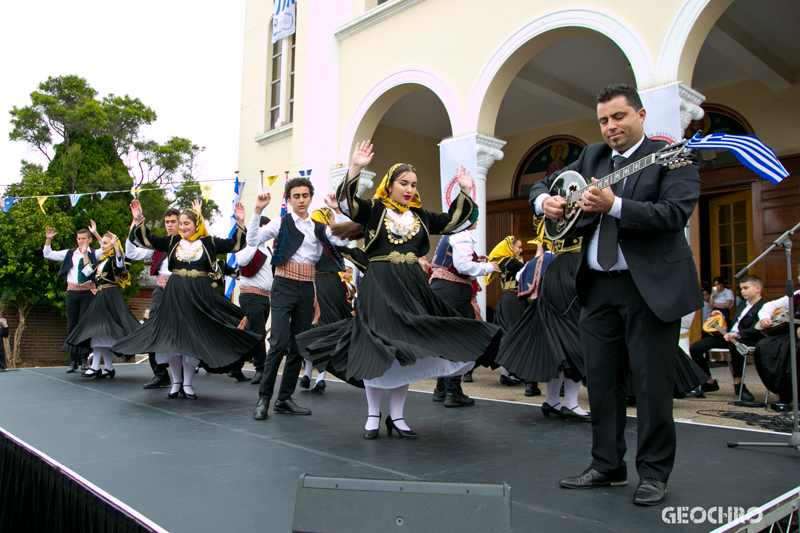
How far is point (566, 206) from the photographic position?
2.75 m

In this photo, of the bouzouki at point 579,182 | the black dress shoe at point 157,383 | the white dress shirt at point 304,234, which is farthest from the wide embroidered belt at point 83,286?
the bouzouki at point 579,182

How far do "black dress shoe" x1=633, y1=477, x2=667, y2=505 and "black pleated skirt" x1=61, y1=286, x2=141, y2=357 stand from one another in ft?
20.8

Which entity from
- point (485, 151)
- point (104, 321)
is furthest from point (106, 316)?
point (485, 151)

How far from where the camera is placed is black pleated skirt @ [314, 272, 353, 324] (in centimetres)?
597

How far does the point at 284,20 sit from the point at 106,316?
896cm

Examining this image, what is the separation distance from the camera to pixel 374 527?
1.72m

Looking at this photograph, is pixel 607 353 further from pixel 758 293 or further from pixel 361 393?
pixel 758 293

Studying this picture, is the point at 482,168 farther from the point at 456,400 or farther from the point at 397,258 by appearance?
the point at 397,258

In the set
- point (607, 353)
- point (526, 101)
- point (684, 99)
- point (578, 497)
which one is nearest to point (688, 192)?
point (607, 353)

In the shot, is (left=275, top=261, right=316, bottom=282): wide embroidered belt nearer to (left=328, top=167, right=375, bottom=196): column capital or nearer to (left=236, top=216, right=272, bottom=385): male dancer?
(left=236, top=216, right=272, bottom=385): male dancer

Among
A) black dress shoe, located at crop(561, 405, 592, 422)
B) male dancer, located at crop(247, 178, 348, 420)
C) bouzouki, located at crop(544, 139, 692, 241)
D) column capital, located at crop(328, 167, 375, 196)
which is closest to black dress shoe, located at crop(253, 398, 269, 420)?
male dancer, located at crop(247, 178, 348, 420)

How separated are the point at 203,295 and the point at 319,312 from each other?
3.95ft

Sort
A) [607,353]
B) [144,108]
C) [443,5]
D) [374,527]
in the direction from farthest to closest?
1. [144,108]
2. [443,5]
3. [607,353]
4. [374,527]

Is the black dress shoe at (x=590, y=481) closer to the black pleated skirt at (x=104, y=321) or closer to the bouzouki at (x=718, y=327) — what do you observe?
the bouzouki at (x=718, y=327)
